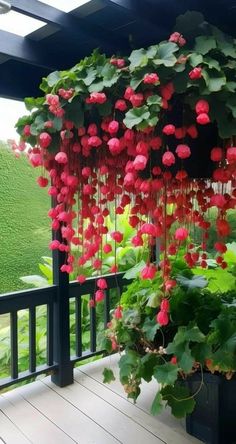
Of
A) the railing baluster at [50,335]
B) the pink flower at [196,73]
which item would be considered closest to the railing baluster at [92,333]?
the railing baluster at [50,335]

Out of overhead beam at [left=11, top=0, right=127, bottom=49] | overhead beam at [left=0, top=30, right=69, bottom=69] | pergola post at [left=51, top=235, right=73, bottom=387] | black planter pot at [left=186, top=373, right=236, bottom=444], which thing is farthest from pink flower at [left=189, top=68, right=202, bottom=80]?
Answer: pergola post at [left=51, top=235, right=73, bottom=387]

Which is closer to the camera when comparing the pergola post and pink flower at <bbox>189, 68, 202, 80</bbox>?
pink flower at <bbox>189, 68, 202, 80</bbox>

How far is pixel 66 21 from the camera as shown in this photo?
4.72 ft

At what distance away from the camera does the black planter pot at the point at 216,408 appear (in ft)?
5.59

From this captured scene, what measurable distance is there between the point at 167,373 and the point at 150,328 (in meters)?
0.28

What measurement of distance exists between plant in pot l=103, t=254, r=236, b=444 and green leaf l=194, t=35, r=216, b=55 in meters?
0.87

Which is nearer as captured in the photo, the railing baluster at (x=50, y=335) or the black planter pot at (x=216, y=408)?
the black planter pot at (x=216, y=408)

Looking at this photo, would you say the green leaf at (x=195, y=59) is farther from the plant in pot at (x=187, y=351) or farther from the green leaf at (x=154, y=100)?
the plant in pot at (x=187, y=351)

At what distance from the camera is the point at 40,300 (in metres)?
2.47

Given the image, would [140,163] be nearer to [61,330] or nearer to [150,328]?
[150,328]

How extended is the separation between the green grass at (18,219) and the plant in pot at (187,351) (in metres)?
1.13

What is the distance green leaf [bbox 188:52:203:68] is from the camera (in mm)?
955

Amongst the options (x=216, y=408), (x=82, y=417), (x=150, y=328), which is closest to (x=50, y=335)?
(x=82, y=417)

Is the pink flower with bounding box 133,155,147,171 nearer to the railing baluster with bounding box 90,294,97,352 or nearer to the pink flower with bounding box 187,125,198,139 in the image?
the pink flower with bounding box 187,125,198,139
